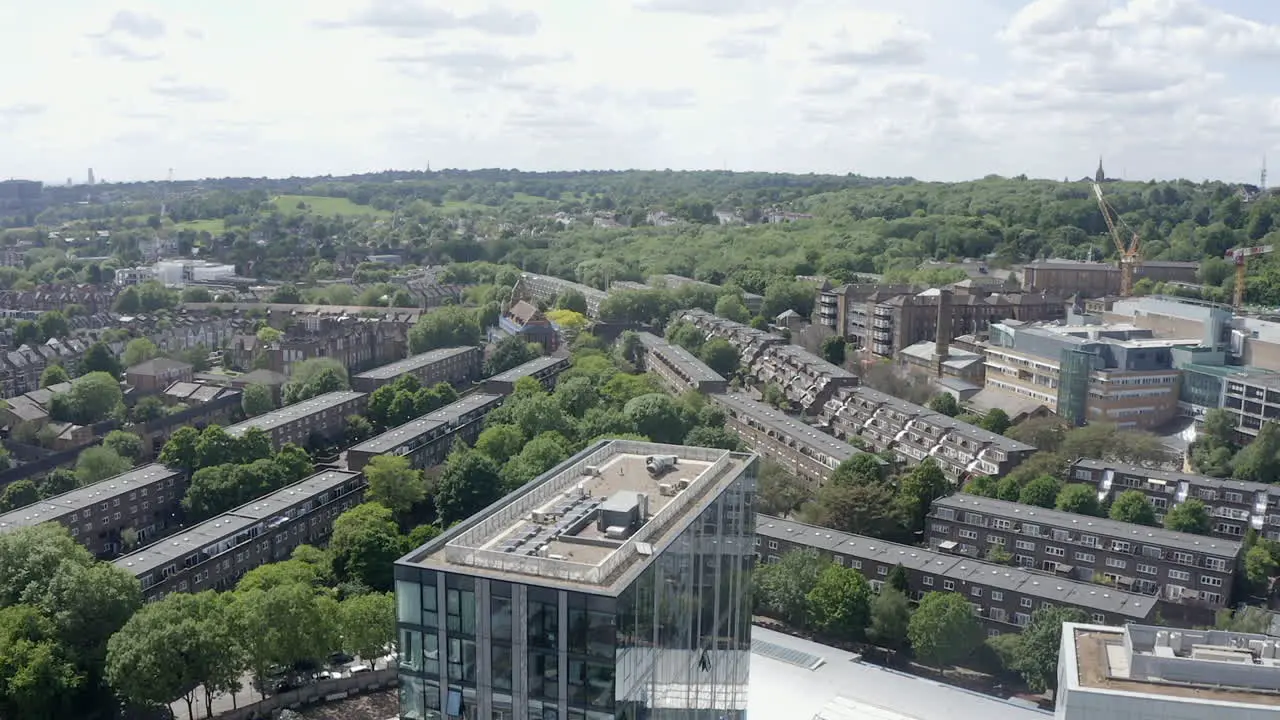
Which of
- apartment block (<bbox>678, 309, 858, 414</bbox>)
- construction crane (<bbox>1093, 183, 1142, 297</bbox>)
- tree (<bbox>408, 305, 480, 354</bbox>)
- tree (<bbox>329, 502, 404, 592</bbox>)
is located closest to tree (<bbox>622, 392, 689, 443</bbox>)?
apartment block (<bbox>678, 309, 858, 414</bbox>)

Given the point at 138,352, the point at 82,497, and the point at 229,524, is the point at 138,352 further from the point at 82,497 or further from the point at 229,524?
the point at 229,524

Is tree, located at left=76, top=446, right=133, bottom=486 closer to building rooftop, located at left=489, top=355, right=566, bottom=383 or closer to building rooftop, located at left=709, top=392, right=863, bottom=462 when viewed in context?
building rooftop, located at left=489, top=355, right=566, bottom=383

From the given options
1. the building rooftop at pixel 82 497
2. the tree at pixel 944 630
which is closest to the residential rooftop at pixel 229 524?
the building rooftop at pixel 82 497

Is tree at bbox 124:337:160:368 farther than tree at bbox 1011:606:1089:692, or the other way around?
tree at bbox 124:337:160:368

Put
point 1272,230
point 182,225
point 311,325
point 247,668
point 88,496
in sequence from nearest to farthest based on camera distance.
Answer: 1. point 247,668
2. point 88,496
3. point 311,325
4. point 1272,230
5. point 182,225

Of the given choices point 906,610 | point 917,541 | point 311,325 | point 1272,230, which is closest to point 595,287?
point 311,325

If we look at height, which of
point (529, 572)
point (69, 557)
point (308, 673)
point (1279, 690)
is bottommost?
point (308, 673)

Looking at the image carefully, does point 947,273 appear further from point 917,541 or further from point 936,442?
point 917,541
